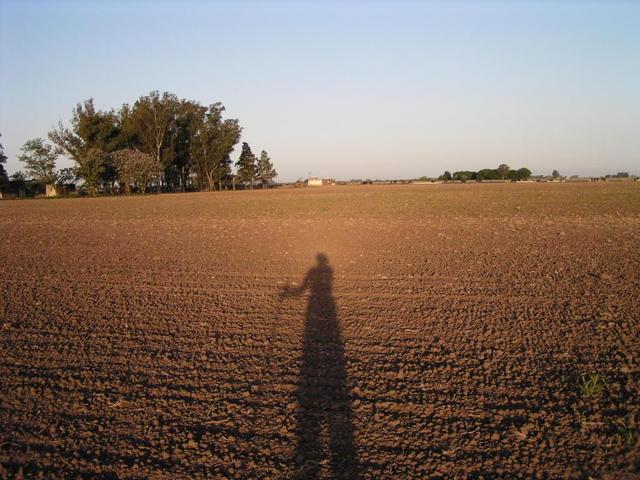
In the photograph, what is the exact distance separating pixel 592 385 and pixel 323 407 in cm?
267

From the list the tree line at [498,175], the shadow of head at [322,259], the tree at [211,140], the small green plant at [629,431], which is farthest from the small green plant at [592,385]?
the tree line at [498,175]

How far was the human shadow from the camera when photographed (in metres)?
3.13

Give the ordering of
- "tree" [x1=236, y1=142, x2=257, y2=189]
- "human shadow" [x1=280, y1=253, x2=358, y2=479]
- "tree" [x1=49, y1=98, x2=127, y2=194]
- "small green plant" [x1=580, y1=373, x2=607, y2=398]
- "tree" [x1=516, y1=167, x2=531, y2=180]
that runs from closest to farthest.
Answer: "human shadow" [x1=280, y1=253, x2=358, y2=479] → "small green plant" [x1=580, y1=373, x2=607, y2=398] → "tree" [x1=49, y1=98, x2=127, y2=194] → "tree" [x1=236, y1=142, x2=257, y2=189] → "tree" [x1=516, y1=167, x2=531, y2=180]

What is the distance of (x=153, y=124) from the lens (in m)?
65.5

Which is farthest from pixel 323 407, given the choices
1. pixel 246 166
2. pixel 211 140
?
pixel 246 166

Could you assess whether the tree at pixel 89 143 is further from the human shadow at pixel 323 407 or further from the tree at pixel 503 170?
the tree at pixel 503 170

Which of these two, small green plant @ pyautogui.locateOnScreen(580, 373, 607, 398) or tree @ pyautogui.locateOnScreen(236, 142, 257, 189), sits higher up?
tree @ pyautogui.locateOnScreen(236, 142, 257, 189)

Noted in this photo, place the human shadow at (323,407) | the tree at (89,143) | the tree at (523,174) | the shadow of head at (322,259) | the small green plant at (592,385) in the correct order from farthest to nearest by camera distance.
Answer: the tree at (523,174) < the tree at (89,143) < the shadow of head at (322,259) < the small green plant at (592,385) < the human shadow at (323,407)

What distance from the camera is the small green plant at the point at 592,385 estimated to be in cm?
388

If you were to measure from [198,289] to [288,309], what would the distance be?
2.26 m

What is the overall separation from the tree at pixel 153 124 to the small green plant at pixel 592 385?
6756 cm

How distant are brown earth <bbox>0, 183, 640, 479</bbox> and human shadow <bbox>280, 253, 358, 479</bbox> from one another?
0.02 metres

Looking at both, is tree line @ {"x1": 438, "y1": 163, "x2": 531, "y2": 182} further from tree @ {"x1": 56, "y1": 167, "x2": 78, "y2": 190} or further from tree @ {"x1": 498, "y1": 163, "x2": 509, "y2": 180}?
tree @ {"x1": 56, "y1": 167, "x2": 78, "y2": 190}

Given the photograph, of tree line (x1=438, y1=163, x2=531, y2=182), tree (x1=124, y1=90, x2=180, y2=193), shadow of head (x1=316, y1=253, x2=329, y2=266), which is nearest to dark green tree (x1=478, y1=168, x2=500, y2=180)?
tree line (x1=438, y1=163, x2=531, y2=182)
